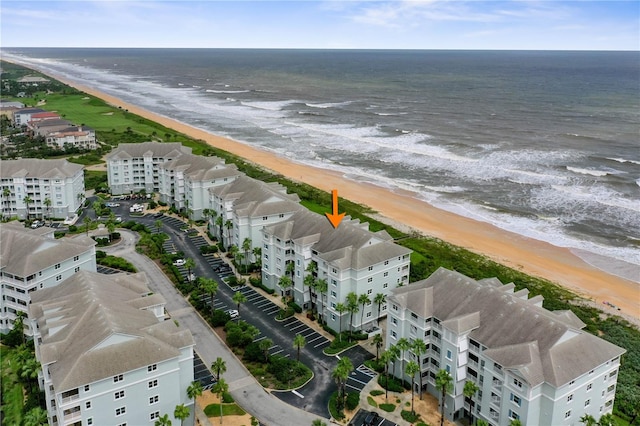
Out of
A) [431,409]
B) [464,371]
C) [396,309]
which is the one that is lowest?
[431,409]

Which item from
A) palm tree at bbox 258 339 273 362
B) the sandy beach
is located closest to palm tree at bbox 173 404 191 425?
palm tree at bbox 258 339 273 362

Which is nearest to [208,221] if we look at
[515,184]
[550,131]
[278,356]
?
[278,356]

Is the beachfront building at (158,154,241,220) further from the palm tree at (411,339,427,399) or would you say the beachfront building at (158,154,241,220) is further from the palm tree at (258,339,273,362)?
the palm tree at (411,339,427,399)

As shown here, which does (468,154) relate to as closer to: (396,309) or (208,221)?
(208,221)

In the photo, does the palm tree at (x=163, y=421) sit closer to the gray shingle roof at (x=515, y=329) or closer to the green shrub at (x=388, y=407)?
the green shrub at (x=388, y=407)

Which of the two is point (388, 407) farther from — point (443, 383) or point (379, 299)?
point (379, 299)

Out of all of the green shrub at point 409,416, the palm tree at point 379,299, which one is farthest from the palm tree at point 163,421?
the palm tree at point 379,299
